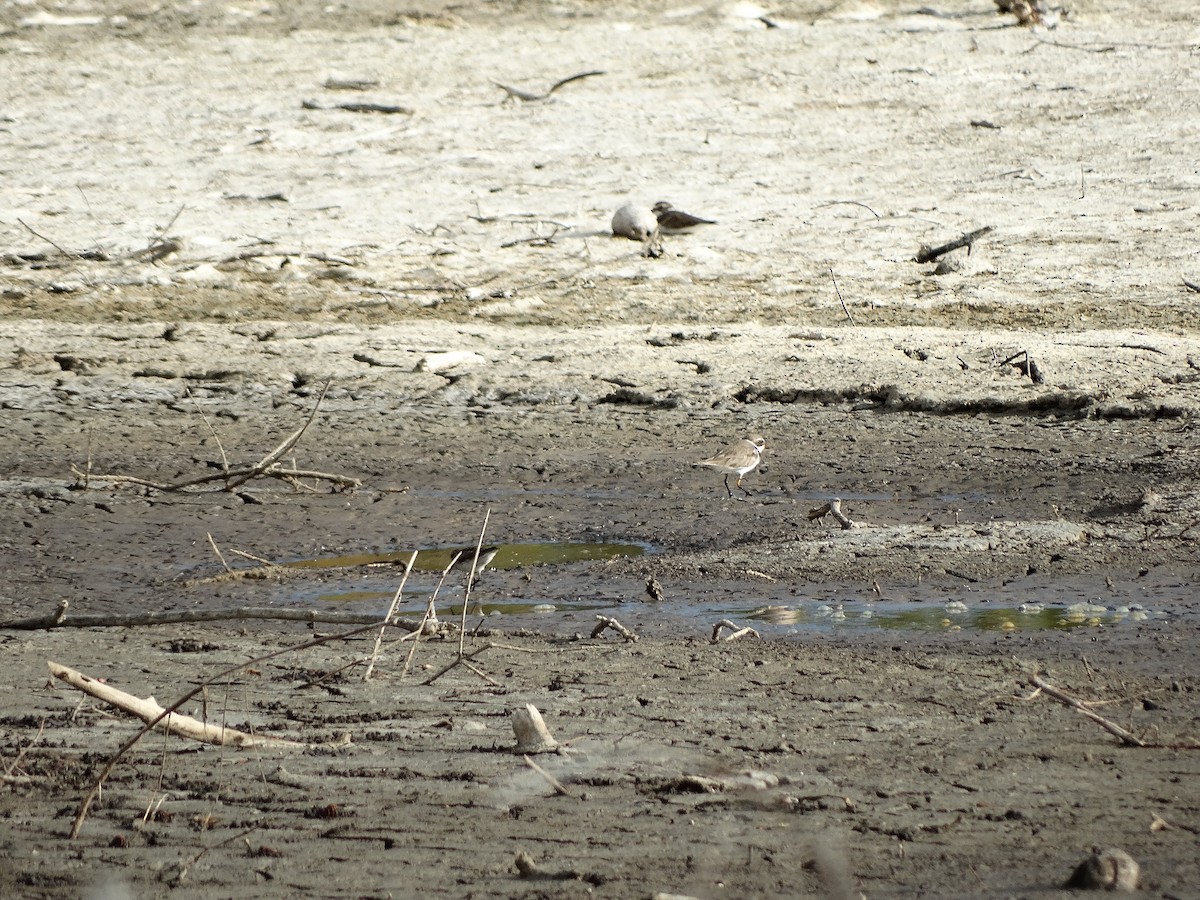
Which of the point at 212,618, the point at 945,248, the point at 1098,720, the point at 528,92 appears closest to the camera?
the point at 1098,720

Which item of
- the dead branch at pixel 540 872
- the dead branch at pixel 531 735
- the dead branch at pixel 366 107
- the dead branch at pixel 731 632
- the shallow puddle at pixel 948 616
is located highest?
the dead branch at pixel 540 872

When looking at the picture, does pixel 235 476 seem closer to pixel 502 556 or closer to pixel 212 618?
pixel 502 556

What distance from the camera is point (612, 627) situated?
498 centimetres

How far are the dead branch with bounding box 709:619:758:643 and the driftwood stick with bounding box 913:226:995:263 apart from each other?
5986 millimetres

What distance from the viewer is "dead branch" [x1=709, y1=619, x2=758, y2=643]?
4828 mm

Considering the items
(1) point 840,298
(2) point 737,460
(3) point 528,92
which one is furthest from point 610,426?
(3) point 528,92

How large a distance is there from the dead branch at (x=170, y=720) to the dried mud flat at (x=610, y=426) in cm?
7

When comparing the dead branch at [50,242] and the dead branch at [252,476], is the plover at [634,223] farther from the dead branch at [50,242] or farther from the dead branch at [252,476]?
the dead branch at [252,476]

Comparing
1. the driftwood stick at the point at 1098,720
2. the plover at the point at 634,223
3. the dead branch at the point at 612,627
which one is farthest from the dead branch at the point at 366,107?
the driftwood stick at the point at 1098,720

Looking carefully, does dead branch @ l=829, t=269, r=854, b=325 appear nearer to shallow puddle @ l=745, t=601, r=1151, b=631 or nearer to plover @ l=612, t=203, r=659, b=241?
plover @ l=612, t=203, r=659, b=241

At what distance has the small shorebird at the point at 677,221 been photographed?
36.0ft

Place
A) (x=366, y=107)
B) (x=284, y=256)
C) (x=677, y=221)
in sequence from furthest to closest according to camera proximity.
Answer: (x=366, y=107), (x=677, y=221), (x=284, y=256)

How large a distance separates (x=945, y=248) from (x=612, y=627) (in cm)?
619

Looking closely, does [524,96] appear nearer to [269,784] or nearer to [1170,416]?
[1170,416]
